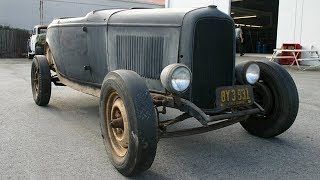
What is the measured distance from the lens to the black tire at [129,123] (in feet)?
10.4

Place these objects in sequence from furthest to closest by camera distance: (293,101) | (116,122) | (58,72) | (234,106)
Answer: (58,72), (293,101), (234,106), (116,122)

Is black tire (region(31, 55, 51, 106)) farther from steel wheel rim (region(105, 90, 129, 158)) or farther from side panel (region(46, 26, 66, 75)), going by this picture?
steel wheel rim (region(105, 90, 129, 158))

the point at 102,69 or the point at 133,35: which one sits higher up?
the point at 133,35

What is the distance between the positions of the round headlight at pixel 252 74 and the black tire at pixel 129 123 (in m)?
1.32

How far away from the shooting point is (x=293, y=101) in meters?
4.29

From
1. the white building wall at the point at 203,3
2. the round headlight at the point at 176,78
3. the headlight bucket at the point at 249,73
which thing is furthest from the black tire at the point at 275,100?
the white building wall at the point at 203,3

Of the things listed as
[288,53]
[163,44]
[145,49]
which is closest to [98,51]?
[145,49]

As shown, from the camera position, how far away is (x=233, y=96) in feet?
12.5

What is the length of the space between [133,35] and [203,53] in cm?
91

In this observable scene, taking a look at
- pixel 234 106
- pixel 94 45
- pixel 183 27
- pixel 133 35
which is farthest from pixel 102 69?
pixel 234 106

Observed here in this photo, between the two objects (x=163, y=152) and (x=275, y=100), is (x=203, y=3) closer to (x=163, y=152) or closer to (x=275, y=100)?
(x=275, y=100)

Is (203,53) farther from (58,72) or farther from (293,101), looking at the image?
(58,72)

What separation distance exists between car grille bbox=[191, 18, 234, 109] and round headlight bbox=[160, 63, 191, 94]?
40cm

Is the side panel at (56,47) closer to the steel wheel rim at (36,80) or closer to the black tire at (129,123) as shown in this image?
the steel wheel rim at (36,80)
